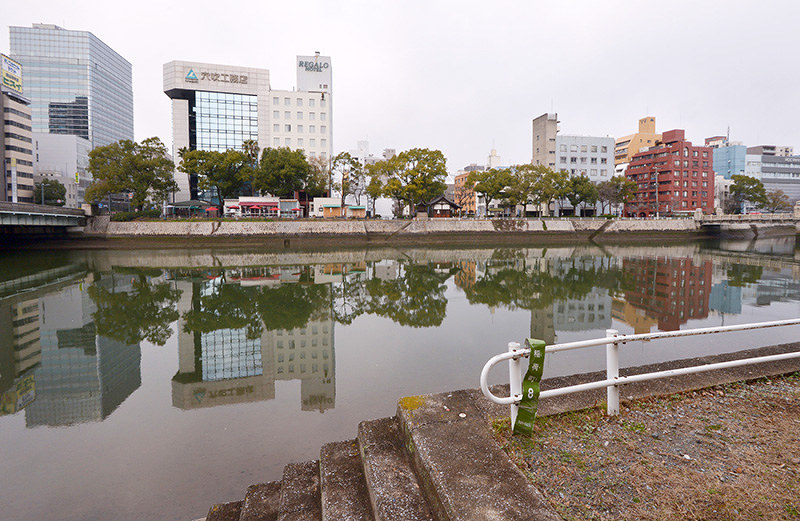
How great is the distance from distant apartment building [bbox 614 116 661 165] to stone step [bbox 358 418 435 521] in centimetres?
10324

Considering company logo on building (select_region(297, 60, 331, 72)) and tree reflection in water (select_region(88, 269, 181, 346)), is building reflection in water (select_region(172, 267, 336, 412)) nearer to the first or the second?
tree reflection in water (select_region(88, 269, 181, 346))

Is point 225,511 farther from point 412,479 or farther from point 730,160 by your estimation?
point 730,160

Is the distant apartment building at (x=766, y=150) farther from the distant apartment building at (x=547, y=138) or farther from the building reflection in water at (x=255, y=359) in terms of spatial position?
the building reflection in water at (x=255, y=359)

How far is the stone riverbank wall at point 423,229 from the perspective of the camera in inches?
1715

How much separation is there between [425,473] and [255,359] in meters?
7.28

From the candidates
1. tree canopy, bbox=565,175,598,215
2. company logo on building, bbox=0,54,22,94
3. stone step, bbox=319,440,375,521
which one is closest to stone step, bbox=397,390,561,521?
stone step, bbox=319,440,375,521

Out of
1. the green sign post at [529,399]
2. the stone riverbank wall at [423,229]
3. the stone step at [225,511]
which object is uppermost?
the stone riverbank wall at [423,229]

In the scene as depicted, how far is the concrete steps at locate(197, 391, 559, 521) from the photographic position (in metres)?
2.82

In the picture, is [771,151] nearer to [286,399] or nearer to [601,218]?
[601,218]

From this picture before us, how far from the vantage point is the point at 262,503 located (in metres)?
4.19

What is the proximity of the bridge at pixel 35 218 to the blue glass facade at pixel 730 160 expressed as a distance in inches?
5126

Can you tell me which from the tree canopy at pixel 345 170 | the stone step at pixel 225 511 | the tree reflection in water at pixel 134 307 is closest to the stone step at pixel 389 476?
the stone step at pixel 225 511

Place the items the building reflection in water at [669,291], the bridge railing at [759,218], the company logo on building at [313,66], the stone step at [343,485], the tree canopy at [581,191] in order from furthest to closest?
the company logo on building at [313,66] → the tree canopy at [581,191] → the bridge railing at [759,218] → the building reflection in water at [669,291] → the stone step at [343,485]

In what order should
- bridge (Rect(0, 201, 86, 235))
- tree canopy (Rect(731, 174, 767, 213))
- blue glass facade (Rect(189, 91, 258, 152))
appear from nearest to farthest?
bridge (Rect(0, 201, 86, 235)), blue glass facade (Rect(189, 91, 258, 152)), tree canopy (Rect(731, 174, 767, 213))
